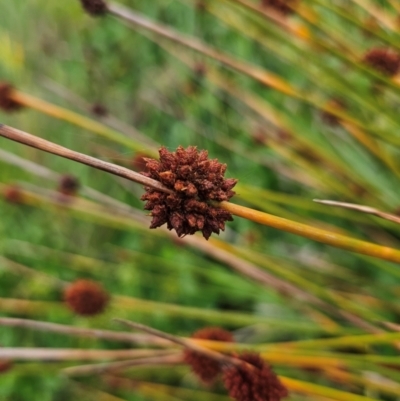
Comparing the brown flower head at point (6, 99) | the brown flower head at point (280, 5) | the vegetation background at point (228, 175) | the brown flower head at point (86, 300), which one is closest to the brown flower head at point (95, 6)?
the vegetation background at point (228, 175)

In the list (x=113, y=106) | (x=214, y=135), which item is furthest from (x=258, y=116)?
(x=113, y=106)

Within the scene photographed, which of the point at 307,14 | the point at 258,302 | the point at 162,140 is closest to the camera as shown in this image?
the point at 307,14

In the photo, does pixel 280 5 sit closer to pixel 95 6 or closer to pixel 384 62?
pixel 384 62

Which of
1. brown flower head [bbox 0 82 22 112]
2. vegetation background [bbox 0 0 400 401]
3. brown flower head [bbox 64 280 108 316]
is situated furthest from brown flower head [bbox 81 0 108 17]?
brown flower head [bbox 64 280 108 316]

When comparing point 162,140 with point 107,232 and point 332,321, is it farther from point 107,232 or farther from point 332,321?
point 332,321

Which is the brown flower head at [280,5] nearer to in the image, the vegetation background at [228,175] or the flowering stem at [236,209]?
the vegetation background at [228,175]
